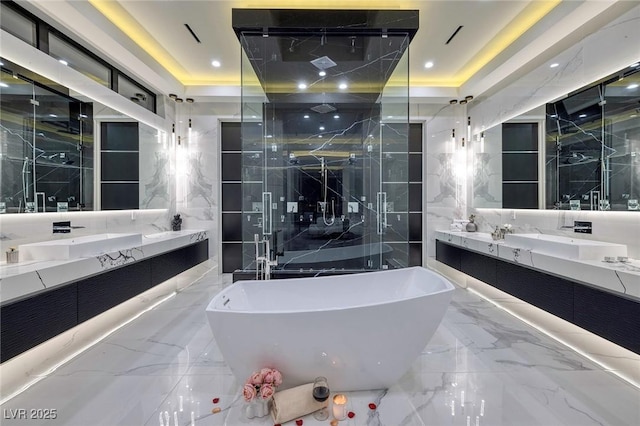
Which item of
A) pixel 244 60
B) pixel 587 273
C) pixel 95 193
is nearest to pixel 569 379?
pixel 587 273

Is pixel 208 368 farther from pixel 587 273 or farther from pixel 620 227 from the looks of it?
pixel 620 227

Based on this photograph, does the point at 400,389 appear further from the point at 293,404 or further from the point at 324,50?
the point at 324,50

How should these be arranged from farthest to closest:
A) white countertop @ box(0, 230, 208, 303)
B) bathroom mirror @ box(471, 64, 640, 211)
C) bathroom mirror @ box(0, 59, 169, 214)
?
1. bathroom mirror @ box(471, 64, 640, 211)
2. bathroom mirror @ box(0, 59, 169, 214)
3. white countertop @ box(0, 230, 208, 303)

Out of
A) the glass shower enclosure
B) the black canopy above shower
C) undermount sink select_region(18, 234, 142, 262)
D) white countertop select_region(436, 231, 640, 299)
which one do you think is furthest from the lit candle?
the black canopy above shower

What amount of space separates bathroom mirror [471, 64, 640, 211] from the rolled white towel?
2852 mm

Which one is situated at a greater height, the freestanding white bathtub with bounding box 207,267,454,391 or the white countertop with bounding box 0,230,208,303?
the white countertop with bounding box 0,230,208,303

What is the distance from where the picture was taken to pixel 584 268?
207 cm

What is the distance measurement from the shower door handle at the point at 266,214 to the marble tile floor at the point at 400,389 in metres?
1.28

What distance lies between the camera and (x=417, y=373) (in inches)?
80.6

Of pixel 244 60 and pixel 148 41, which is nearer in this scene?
pixel 244 60

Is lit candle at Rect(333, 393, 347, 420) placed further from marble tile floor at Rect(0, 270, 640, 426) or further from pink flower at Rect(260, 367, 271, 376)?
pink flower at Rect(260, 367, 271, 376)

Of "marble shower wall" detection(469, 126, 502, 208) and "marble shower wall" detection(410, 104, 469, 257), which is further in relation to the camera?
"marble shower wall" detection(410, 104, 469, 257)

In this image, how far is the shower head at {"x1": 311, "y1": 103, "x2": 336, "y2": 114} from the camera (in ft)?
12.8

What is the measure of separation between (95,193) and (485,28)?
462 centimetres
